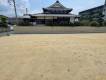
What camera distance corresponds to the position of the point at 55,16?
33438mm

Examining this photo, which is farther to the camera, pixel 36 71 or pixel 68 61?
pixel 68 61

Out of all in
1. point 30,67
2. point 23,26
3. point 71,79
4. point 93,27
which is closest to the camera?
point 71,79

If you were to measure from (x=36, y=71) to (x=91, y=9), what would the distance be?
2208 inches

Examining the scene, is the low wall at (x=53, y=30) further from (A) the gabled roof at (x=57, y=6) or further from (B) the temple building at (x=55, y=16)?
(A) the gabled roof at (x=57, y=6)

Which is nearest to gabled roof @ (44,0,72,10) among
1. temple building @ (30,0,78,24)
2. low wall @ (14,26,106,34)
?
temple building @ (30,0,78,24)

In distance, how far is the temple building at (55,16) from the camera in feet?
110

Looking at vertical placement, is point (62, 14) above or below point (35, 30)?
above

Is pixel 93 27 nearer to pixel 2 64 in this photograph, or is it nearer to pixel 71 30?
pixel 71 30

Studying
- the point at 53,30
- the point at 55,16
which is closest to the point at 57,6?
the point at 55,16

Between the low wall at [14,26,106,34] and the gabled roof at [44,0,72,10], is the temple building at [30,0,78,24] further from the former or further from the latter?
the low wall at [14,26,106,34]

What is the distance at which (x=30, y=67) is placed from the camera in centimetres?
594

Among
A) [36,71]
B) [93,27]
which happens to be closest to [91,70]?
[36,71]

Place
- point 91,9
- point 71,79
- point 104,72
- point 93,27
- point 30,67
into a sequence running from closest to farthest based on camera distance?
1. point 71,79
2. point 104,72
3. point 30,67
4. point 93,27
5. point 91,9

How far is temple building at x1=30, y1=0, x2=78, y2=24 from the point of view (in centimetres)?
3353
